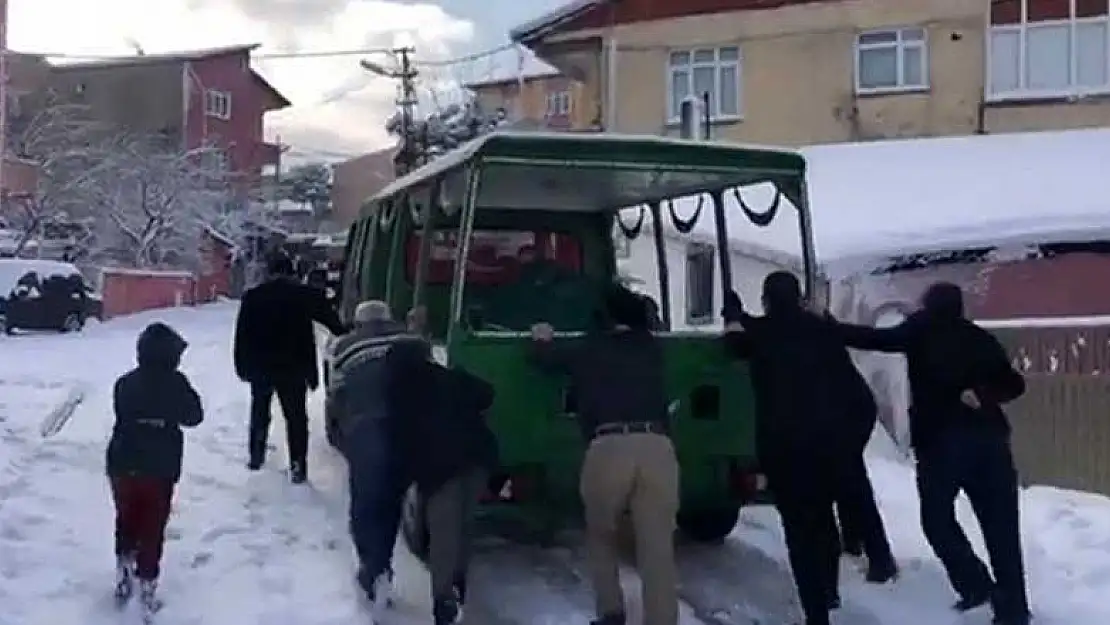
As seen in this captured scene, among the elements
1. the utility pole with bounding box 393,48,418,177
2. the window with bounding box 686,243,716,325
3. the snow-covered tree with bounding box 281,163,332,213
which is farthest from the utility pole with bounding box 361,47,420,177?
the window with bounding box 686,243,716,325

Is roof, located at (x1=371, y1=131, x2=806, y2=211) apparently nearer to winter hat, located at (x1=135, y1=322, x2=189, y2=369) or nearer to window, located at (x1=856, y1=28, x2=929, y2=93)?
winter hat, located at (x1=135, y1=322, x2=189, y2=369)

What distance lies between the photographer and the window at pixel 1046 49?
25.0 meters

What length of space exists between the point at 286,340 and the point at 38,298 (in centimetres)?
2279

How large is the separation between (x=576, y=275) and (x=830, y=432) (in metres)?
3.61

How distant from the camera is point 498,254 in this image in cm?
1148

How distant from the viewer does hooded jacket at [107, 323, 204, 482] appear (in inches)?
333

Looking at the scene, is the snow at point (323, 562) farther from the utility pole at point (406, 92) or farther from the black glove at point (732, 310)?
the utility pole at point (406, 92)

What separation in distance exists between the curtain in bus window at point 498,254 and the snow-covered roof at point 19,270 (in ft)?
78.0

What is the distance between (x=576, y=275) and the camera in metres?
11.4

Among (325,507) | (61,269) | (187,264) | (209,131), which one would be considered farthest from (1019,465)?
(209,131)

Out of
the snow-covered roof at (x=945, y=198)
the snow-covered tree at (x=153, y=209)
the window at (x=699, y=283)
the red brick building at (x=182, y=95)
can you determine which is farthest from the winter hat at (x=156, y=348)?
the red brick building at (x=182, y=95)

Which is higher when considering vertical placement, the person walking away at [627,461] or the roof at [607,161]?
the roof at [607,161]

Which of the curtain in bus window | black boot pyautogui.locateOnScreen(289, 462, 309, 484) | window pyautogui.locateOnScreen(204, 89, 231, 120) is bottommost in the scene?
black boot pyautogui.locateOnScreen(289, 462, 309, 484)

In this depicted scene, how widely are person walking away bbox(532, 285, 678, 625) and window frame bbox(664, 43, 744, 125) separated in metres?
18.8
